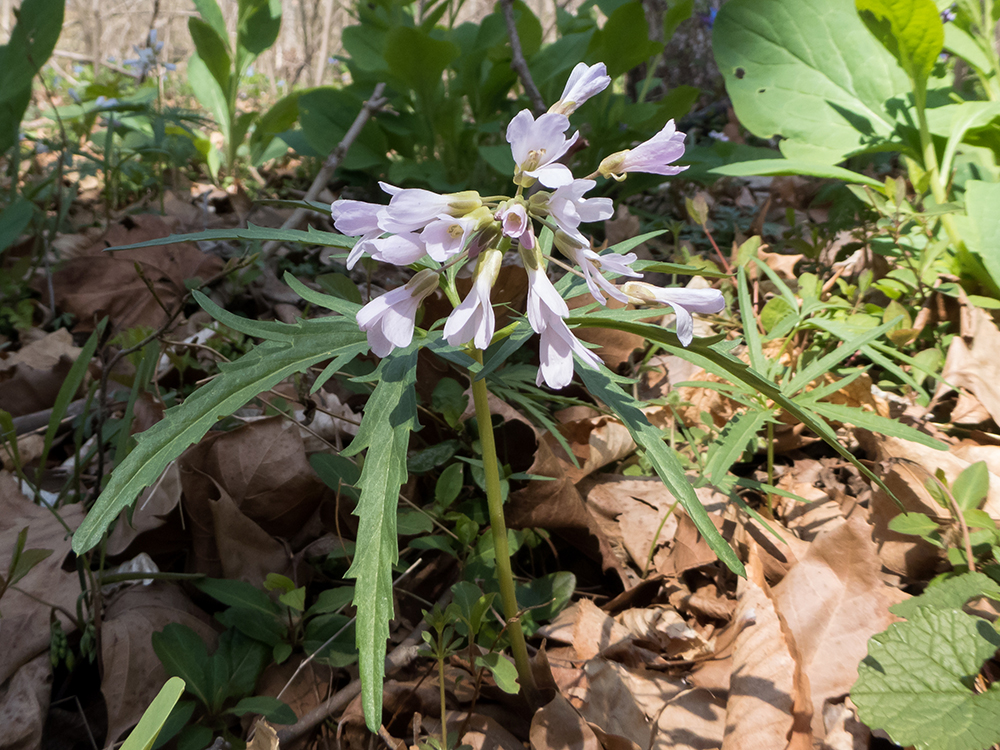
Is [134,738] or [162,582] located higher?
[134,738]

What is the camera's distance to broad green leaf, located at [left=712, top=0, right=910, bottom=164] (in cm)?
258

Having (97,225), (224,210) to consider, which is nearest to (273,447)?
(97,225)

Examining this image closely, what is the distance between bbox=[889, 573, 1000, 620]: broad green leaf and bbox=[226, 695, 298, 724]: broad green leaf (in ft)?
3.76

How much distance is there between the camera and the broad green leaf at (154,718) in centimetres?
75

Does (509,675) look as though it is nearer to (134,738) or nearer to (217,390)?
(134,738)

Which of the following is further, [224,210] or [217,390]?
[224,210]

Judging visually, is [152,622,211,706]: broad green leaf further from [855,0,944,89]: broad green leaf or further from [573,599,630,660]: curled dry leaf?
[855,0,944,89]: broad green leaf

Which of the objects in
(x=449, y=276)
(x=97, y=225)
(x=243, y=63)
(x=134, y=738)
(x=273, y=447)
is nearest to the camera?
(x=134, y=738)

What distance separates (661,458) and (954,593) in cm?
74

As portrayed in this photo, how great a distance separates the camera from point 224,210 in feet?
12.7

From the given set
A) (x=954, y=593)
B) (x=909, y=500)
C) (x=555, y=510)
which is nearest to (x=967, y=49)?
(x=909, y=500)

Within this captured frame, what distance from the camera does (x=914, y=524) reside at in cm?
129

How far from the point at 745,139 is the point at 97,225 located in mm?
4153

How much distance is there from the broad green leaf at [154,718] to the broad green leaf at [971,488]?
1.49 metres
